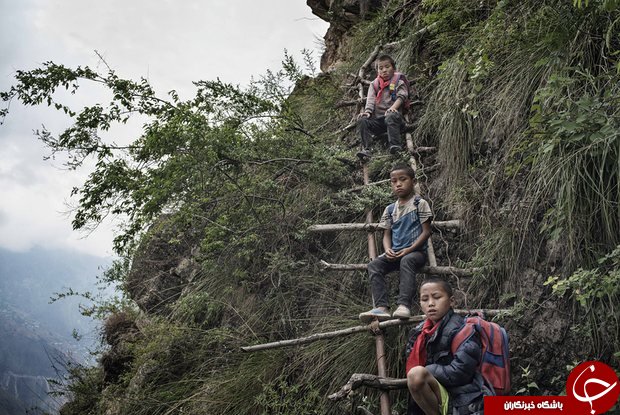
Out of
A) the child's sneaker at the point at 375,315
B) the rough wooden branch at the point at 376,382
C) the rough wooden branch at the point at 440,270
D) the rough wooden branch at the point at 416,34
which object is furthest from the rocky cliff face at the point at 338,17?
the rough wooden branch at the point at 376,382

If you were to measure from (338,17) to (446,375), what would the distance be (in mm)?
7846

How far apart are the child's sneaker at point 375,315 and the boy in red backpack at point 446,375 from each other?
668 mm

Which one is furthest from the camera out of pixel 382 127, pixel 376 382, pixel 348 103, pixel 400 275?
pixel 348 103

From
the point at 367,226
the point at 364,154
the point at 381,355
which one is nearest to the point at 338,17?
the point at 364,154

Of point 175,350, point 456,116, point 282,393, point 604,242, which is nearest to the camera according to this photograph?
point 604,242

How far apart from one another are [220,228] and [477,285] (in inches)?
101

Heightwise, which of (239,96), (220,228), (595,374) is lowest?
(595,374)

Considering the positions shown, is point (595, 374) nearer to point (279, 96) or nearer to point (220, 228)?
point (220, 228)

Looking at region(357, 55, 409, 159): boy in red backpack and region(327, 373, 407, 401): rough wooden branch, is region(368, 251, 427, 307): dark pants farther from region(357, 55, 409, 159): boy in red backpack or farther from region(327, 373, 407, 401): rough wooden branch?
region(357, 55, 409, 159): boy in red backpack

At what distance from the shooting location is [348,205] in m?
4.92

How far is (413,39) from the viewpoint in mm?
6430

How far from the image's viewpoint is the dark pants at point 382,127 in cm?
528

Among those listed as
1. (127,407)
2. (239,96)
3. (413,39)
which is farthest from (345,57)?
(127,407)

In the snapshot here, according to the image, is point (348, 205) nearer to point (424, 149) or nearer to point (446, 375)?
point (424, 149)
